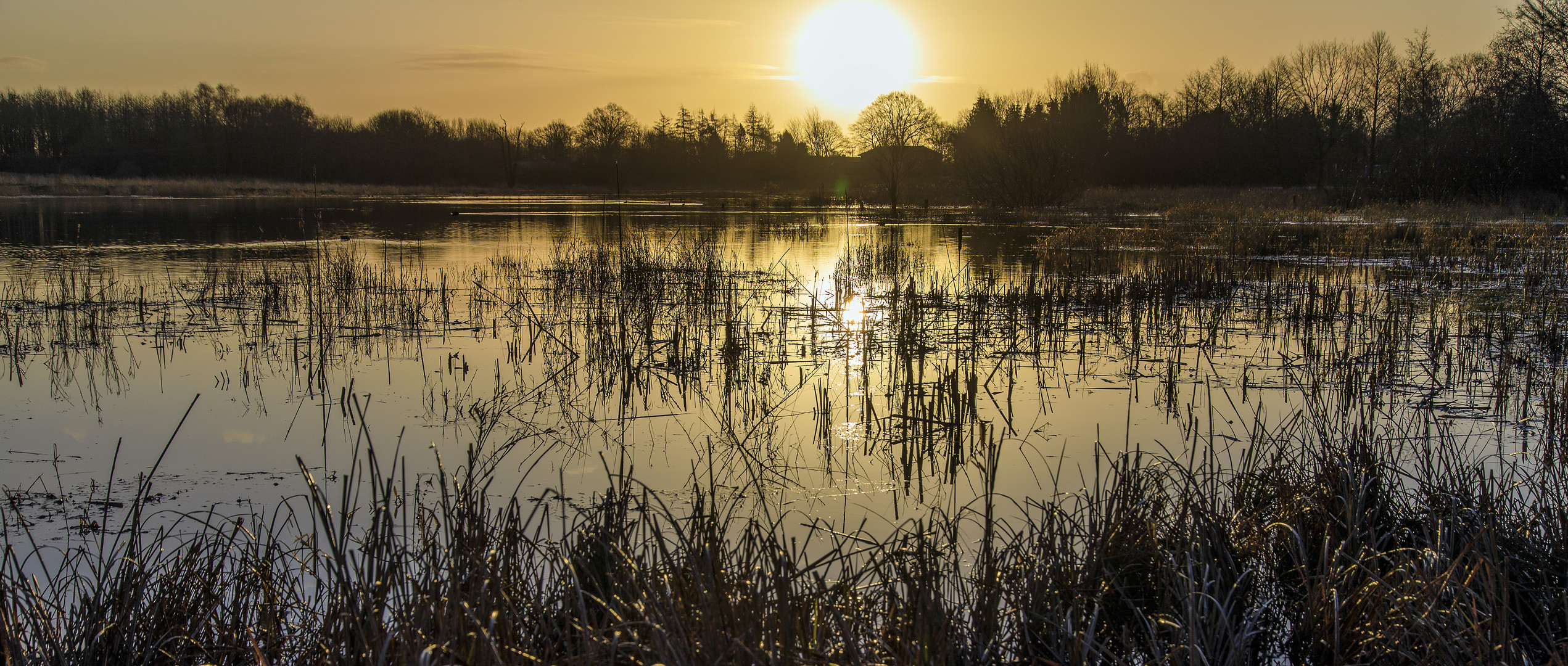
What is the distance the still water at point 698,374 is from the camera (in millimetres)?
3934

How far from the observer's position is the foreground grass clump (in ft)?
6.64

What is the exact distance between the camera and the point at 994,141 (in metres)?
31.4

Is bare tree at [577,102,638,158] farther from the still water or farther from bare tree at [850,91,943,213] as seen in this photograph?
the still water

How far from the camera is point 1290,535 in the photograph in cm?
292

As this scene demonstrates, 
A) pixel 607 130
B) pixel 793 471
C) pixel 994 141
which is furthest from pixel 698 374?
pixel 607 130

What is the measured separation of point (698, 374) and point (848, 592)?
12.4 feet

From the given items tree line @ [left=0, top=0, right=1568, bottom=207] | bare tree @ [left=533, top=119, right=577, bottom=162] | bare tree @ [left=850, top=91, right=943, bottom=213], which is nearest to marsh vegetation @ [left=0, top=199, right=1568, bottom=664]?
tree line @ [left=0, top=0, right=1568, bottom=207]

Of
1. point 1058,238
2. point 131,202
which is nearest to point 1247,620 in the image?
point 1058,238

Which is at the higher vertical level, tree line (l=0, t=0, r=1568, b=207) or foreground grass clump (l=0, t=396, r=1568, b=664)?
tree line (l=0, t=0, r=1568, b=207)

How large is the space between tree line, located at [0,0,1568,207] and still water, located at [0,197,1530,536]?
38.3 ft

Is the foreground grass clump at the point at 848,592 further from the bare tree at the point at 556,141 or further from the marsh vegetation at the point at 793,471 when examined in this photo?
the bare tree at the point at 556,141

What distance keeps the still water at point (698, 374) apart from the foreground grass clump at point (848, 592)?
1.48ft

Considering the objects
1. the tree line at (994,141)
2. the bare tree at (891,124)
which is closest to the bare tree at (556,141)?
the tree line at (994,141)

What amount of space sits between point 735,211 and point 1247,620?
29638mm
